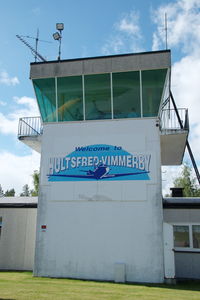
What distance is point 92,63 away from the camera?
523 inches

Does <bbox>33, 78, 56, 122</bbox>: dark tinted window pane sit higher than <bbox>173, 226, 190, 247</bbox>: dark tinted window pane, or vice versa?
<bbox>33, 78, 56, 122</bbox>: dark tinted window pane

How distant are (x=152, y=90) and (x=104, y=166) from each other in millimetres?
3864

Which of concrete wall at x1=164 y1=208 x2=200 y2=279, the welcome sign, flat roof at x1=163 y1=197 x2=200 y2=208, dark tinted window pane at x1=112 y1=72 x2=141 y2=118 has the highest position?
dark tinted window pane at x1=112 y1=72 x2=141 y2=118

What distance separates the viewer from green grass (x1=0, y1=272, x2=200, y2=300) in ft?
27.5

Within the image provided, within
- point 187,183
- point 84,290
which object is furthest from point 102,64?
point 187,183

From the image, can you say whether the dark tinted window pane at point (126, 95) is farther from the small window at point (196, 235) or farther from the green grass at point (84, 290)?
the green grass at point (84, 290)

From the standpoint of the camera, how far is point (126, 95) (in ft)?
42.8

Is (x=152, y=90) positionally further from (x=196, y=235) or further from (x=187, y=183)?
(x=187, y=183)

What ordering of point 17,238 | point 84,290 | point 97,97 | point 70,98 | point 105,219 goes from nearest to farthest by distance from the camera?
1. point 84,290
2. point 105,219
3. point 97,97
4. point 70,98
5. point 17,238

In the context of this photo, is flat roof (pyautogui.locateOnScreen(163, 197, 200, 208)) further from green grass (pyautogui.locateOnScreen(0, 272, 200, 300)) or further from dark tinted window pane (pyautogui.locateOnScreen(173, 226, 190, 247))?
green grass (pyautogui.locateOnScreen(0, 272, 200, 300))

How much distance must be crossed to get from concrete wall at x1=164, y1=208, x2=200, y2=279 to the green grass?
109cm

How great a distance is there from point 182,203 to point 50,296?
7.21 m

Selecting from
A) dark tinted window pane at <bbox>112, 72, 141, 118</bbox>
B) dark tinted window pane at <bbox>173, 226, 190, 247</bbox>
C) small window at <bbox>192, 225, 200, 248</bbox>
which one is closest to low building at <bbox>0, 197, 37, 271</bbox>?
dark tinted window pane at <bbox>112, 72, 141, 118</bbox>

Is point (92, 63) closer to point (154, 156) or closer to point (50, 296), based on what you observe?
point (154, 156)
